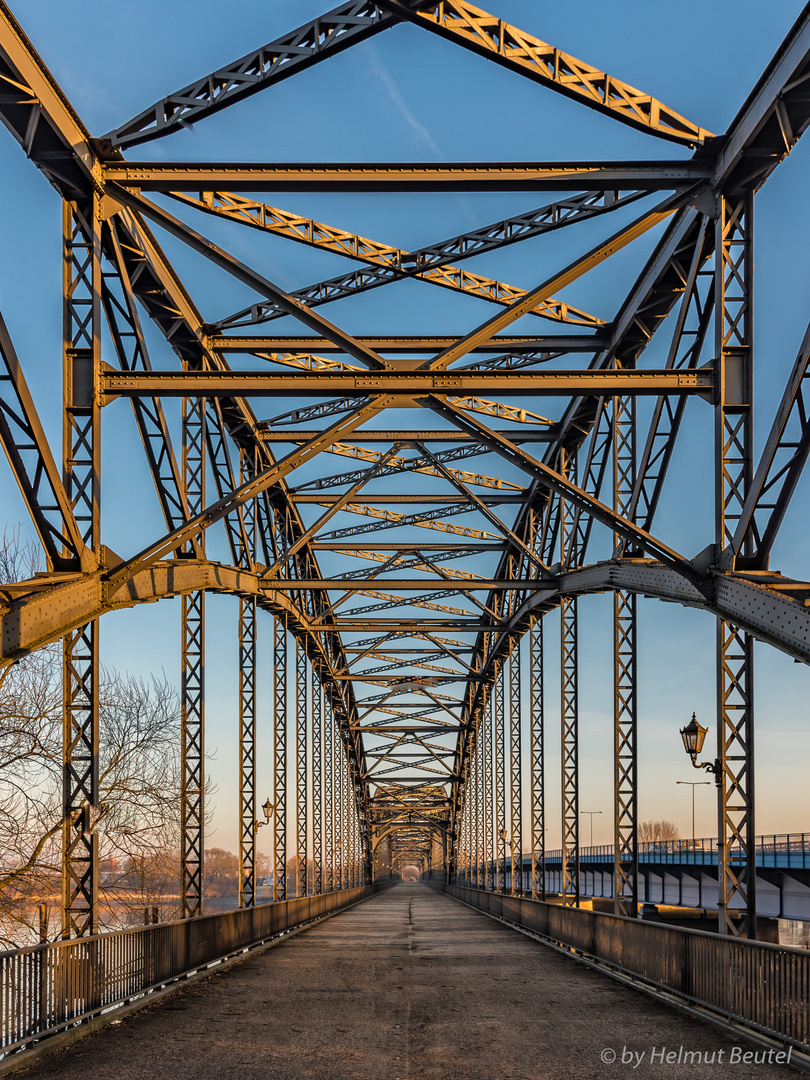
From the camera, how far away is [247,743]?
26.5 meters

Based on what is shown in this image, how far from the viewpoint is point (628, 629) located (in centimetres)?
2100

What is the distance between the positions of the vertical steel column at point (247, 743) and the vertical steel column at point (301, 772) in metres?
12.7

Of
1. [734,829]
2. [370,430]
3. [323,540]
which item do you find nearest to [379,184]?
[734,829]

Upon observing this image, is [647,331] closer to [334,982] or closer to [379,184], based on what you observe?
[379,184]

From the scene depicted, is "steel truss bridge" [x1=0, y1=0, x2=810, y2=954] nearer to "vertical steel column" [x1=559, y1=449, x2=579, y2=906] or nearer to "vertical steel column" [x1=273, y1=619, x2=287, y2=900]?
"vertical steel column" [x1=559, y1=449, x2=579, y2=906]

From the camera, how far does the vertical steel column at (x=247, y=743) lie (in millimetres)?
24766

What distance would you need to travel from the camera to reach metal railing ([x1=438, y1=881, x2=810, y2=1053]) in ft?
33.6

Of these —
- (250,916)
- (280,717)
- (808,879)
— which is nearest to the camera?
(250,916)

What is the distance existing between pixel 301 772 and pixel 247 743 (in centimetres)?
1763

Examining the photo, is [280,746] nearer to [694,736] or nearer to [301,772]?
[301,772]

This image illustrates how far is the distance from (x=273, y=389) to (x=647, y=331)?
26.6ft

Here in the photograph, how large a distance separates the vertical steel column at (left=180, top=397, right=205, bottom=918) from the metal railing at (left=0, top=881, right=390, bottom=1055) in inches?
58.3

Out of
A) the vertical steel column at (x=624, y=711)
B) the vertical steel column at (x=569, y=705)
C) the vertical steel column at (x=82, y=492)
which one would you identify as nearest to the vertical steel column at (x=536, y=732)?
the vertical steel column at (x=569, y=705)

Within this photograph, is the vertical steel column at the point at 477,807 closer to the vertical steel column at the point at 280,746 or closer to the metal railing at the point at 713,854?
the metal railing at the point at 713,854
